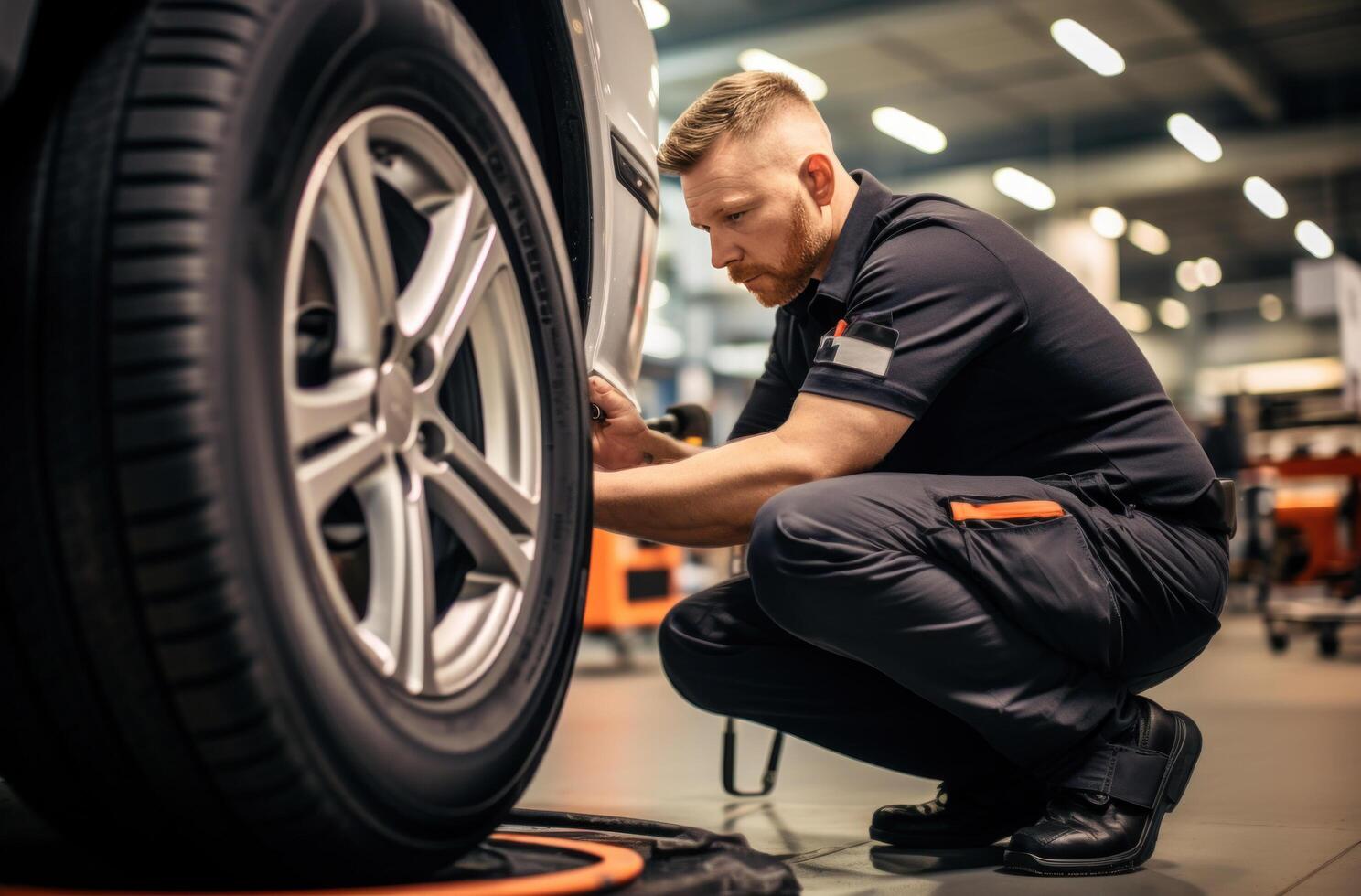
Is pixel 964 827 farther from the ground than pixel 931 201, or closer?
closer

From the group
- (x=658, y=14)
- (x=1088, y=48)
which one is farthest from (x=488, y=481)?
(x=1088, y=48)

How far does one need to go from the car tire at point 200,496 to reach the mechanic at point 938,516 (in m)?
0.64

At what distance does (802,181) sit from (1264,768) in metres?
1.25

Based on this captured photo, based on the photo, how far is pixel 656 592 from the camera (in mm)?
5461

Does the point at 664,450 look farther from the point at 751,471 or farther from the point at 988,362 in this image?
the point at 988,362

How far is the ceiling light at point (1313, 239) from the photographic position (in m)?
13.0

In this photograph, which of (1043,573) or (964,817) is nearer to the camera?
(1043,573)

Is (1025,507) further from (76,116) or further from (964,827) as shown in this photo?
(76,116)

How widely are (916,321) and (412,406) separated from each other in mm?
743

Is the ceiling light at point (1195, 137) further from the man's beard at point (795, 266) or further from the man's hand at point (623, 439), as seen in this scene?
the man's hand at point (623, 439)

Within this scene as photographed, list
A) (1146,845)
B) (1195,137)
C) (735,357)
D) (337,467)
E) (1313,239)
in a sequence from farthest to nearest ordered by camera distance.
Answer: (735,357) < (1313,239) < (1195,137) < (1146,845) < (337,467)

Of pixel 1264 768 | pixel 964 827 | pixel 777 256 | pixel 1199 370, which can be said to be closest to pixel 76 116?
pixel 777 256

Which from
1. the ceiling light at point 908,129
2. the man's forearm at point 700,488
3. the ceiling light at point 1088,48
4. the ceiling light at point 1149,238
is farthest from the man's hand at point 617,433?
the ceiling light at point 1149,238

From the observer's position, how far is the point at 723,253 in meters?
1.82
